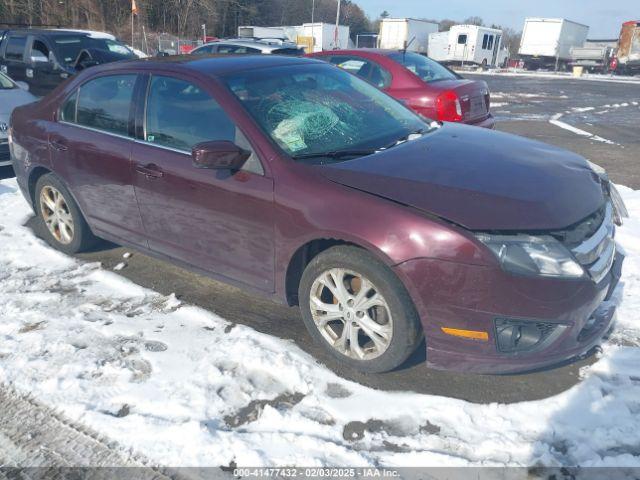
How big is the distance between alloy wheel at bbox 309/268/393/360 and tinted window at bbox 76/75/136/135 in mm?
1921

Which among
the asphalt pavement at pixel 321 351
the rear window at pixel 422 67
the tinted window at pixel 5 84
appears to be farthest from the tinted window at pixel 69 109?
the tinted window at pixel 5 84

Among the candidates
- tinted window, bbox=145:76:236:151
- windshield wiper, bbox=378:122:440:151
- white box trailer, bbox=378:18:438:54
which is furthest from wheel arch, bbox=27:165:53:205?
white box trailer, bbox=378:18:438:54

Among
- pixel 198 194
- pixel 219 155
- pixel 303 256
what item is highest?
pixel 219 155

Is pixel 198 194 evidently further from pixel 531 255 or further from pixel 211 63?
pixel 531 255

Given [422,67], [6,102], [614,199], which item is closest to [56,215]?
[6,102]

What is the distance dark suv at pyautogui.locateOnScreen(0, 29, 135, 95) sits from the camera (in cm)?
1094

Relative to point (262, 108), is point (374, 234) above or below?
below

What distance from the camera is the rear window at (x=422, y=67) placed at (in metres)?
7.75

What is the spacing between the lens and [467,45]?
38812mm

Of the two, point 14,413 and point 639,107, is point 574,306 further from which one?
point 639,107

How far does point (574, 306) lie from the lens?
2682mm

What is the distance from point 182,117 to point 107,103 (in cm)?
89

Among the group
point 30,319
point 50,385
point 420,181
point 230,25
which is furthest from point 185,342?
point 230,25

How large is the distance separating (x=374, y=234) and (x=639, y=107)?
15.8 m
